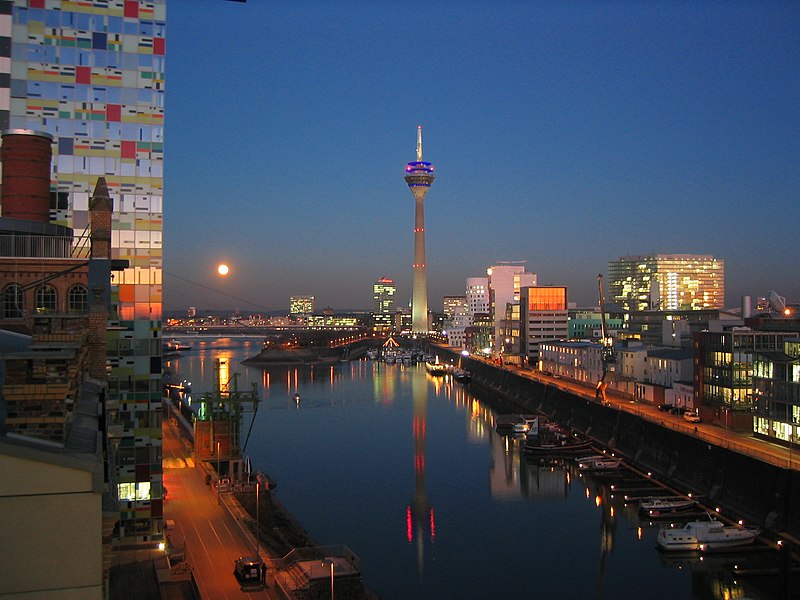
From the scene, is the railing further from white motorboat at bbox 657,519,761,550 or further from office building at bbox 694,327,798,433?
office building at bbox 694,327,798,433

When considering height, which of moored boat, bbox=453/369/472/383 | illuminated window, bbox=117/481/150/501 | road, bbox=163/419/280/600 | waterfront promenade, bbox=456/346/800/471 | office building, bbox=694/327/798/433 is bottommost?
moored boat, bbox=453/369/472/383

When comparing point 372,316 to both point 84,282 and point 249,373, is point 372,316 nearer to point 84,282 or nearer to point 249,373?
point 249,373

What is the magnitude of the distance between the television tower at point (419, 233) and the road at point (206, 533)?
340 feet

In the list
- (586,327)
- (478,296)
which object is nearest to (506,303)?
(586,327)

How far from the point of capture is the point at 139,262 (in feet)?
43.3

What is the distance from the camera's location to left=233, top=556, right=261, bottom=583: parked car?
39.6 feet

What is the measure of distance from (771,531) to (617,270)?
9567cm

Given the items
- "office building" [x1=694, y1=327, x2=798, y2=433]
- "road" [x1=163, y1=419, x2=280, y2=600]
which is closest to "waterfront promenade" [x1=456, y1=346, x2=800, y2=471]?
"office building" [x1=694, y1=327, x2=798, y2=433]

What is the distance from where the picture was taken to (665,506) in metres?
18.8

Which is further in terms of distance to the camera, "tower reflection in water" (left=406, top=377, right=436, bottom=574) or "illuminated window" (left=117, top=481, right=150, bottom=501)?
"tower reflection in water" (left=406, top=377, right=436, bottom=574)

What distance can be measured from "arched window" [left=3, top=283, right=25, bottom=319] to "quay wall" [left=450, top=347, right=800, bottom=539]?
46.9 ft

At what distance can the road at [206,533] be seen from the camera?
38.8 ft

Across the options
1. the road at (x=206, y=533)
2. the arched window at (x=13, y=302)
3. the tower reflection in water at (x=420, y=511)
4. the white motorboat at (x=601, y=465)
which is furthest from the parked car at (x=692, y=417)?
the arched window at (x=13, y=302)

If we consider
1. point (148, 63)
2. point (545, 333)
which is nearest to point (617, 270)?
point (545, 333)
